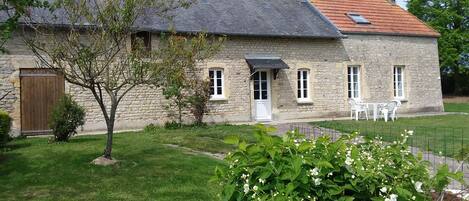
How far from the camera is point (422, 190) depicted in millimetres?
3361

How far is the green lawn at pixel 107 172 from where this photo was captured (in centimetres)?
678

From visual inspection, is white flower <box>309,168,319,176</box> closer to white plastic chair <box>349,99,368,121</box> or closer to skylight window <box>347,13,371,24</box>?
white plastic chair <box>349,99,368,121</box>

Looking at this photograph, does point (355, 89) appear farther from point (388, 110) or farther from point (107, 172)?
point (107, 172)

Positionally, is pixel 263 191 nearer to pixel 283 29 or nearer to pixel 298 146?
pixel 298 146

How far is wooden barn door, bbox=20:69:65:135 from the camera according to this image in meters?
14.9

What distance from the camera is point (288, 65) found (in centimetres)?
1927

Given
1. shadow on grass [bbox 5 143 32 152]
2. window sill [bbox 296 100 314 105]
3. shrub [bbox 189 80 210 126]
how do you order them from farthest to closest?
window sill [bbox 296 100 314 105] < shrub [bbox 189 80 210 126] < shadow on grass [bbox 5 143 32 152]

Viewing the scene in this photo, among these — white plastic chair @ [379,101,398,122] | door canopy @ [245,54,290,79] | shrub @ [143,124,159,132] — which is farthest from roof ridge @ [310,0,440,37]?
shrub @ [143,124,159,132]

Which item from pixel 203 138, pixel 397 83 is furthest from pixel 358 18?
pixel 203 138

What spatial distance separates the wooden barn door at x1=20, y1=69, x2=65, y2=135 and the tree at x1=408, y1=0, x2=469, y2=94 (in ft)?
97.6

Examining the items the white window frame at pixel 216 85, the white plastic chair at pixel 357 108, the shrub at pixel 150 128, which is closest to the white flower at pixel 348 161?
the shrub at pixel 150 128

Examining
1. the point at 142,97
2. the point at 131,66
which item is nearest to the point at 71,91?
the point at 142,97

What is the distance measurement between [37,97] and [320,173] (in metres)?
13.7

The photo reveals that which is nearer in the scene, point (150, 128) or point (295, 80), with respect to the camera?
point (150, 128)
